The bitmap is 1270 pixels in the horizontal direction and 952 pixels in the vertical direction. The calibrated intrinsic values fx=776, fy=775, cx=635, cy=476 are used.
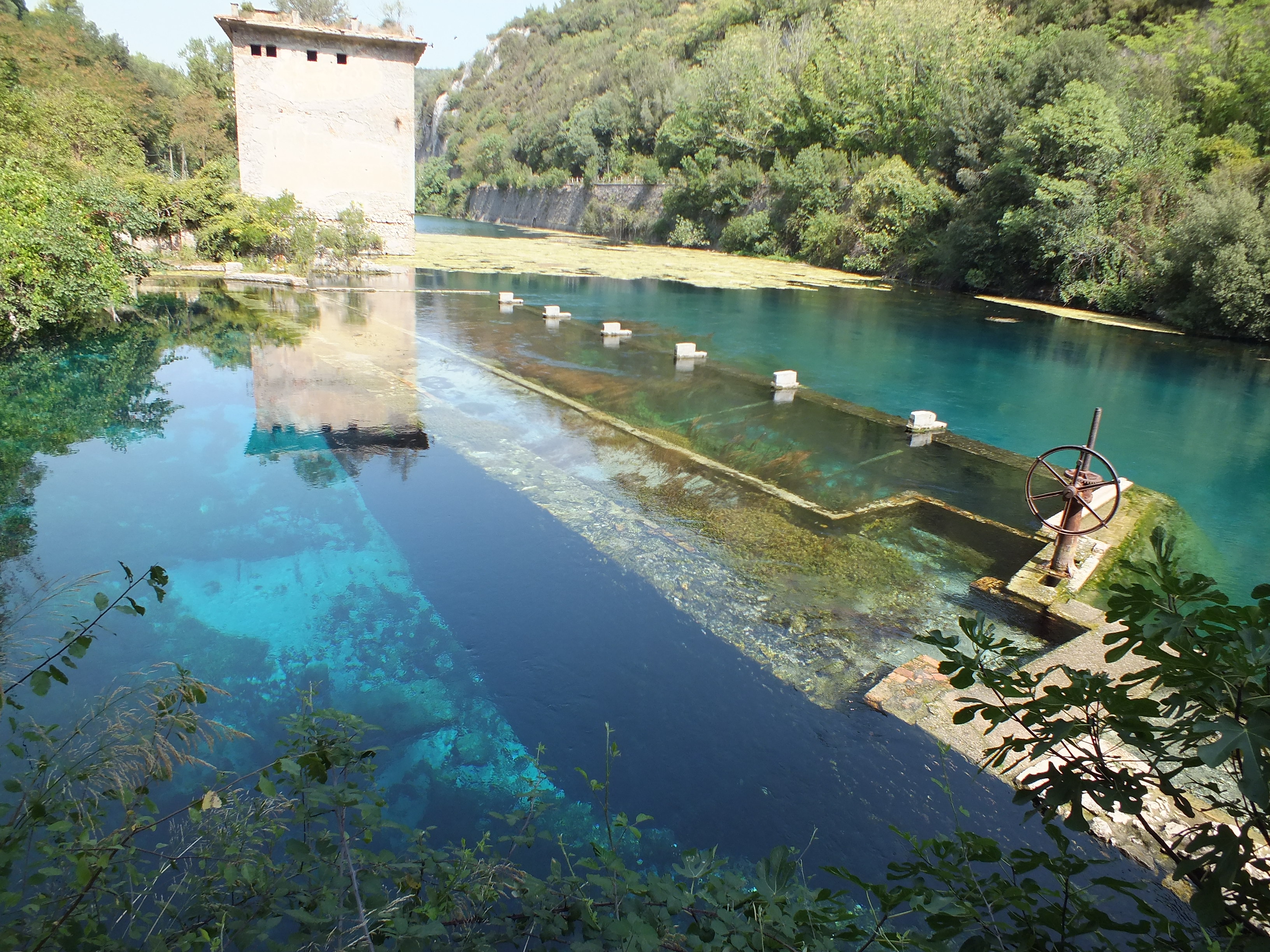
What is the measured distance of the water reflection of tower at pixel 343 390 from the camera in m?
7.84

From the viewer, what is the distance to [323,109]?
2191cm

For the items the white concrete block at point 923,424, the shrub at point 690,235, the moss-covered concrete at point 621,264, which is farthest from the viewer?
the shrub at point 690,235

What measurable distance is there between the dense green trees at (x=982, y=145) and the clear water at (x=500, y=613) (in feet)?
56.5

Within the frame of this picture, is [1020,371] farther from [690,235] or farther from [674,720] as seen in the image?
[690,235]

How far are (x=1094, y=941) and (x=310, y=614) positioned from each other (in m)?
4.24

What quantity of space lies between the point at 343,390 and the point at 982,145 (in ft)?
78.6

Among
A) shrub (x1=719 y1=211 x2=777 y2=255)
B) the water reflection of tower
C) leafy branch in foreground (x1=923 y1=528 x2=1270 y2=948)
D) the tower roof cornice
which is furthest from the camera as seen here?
shrub (x1=719 y1=211 x2=777 y2=255)

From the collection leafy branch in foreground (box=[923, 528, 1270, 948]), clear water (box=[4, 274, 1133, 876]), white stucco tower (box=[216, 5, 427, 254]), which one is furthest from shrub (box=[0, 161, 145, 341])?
leafy branch in foreground (box=[923, 528, 1270, 948])

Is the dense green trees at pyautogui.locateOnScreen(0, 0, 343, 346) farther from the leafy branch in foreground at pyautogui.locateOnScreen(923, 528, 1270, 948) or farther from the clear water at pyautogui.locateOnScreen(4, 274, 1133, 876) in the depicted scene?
the leafy branch in foreground at pyautogui.locateOnScreen(923, 528, 1270, 948)

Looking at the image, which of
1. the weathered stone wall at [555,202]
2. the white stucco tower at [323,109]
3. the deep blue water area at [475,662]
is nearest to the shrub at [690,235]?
the weathered stone wall at [555,202]

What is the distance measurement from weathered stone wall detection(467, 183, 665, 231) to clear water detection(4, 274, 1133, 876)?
3662cm

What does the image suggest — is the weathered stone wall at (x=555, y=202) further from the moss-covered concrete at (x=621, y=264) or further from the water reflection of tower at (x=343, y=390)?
Result: the water reflection of tower at (x=343, y=390)

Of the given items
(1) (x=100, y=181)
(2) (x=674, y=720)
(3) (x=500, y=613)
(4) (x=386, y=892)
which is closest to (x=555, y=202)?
(1) (x=100, y=181)

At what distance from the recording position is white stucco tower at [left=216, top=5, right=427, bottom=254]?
21188 millimetres
